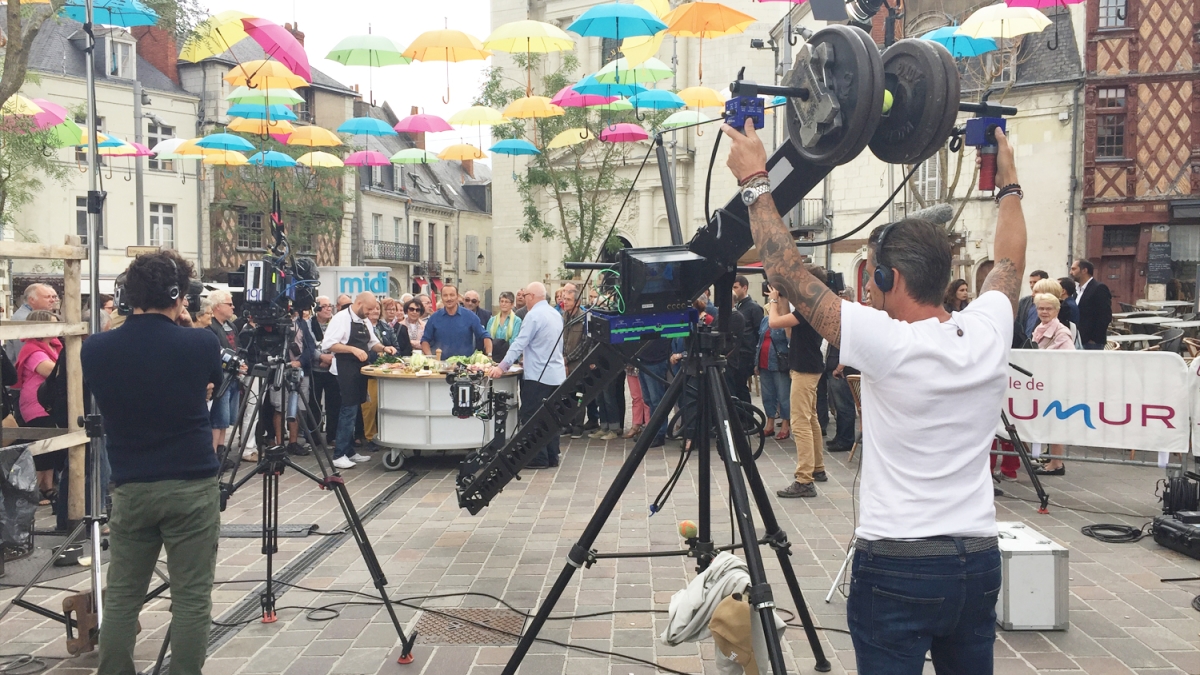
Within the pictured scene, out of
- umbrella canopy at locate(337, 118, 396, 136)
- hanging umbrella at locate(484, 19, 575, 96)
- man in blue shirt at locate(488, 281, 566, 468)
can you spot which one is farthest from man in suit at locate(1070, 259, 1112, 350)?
umbrella canopy at locate(337, 118, 396, 136)

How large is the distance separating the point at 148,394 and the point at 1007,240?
3.39 m

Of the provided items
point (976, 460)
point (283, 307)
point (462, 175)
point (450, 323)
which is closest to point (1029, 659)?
point (976, 460)

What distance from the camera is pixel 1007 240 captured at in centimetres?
302

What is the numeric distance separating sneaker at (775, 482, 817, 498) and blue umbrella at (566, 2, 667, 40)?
6.60m

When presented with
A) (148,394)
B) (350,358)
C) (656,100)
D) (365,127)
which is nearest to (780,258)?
(148,394)

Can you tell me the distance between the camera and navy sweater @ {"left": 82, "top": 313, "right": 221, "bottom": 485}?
3.78 metres

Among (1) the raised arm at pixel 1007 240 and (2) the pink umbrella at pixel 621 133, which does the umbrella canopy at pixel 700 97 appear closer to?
(2) the pink umbrella at pixel 621 133

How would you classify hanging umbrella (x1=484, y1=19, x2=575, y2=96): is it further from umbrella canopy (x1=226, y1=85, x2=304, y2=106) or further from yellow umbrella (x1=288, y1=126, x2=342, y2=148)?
yellow umbrella (x1=288, y1=126, x2=342, y2=148)

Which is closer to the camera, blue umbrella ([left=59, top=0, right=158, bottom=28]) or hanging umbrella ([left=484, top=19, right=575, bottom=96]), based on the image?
blue umbrella ([left=59, top=0, right=158, bottom=28])

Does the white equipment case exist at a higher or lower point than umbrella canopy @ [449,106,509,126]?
lower

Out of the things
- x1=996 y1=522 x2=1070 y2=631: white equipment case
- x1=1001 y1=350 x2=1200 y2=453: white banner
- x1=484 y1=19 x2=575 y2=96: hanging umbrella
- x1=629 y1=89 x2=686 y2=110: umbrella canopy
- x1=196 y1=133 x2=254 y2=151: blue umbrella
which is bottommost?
x1=996 y1=522 x2=1070 y2=631: white equipment case

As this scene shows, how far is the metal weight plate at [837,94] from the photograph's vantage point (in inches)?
108

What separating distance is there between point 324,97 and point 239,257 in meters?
9.63

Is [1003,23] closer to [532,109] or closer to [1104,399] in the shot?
[1104,399]
